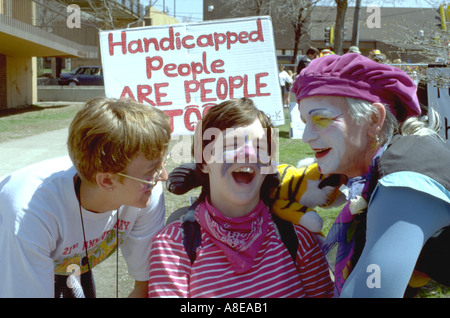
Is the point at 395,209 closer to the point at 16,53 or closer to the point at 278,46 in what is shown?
the point at 16,53

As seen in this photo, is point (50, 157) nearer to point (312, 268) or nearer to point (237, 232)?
point (237, 232)

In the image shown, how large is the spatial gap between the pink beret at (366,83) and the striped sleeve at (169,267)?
30.2 inches

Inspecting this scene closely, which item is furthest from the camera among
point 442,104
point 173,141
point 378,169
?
point 173,141

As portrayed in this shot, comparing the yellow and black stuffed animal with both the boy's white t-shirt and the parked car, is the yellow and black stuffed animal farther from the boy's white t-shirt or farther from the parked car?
the parked car

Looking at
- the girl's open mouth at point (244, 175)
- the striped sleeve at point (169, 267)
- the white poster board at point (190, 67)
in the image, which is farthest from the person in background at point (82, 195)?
the white poster board at point (190, 67)


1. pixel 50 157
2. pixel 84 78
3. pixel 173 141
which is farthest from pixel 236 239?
pixel 84 78

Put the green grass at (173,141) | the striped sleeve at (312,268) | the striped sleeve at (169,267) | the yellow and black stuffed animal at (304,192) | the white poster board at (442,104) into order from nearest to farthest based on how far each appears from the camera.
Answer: the striped sleeve at (169,267)
the striped sleeve at (312,268)
the yellow and black stuffed animal at (304,192)
the green grass at (173,141)
the white poster board at (442,104)

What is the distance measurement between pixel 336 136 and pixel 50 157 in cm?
716

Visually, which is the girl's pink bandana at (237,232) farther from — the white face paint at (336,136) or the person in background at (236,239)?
the white face paint at (336,136)

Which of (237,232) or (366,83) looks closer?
(366,83)

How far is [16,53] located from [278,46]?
30995 mm

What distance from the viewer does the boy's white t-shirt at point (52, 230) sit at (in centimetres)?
180

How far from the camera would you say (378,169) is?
165cm

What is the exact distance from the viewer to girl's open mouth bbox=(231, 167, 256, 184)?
6.67 ft
